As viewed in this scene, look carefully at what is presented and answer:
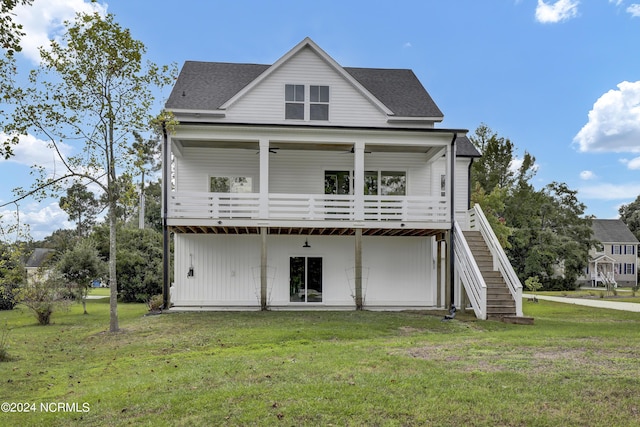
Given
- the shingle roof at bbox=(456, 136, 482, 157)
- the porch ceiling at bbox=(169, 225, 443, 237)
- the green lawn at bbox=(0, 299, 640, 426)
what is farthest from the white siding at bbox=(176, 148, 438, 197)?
the green lawn at bbox=(0, 299, 640, 426)

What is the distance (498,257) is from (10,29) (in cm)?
1408

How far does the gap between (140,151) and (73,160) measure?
6.85 ft

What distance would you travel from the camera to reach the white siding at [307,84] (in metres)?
18.8

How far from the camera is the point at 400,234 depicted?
61.5 ft

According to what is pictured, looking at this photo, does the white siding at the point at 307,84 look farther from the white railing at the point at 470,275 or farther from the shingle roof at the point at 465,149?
the white railing at the point at 470,275

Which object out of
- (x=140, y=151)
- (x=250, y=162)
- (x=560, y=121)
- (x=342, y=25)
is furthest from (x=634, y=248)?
(x=140, y=151)

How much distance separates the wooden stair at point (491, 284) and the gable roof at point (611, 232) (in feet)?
151

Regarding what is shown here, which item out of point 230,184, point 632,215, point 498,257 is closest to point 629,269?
point 632,215

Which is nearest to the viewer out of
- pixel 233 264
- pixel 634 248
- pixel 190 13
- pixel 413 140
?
pixel 413 140

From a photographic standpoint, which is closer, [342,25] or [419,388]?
[419,388]

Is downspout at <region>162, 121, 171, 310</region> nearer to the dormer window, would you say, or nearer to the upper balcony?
the upper balcony

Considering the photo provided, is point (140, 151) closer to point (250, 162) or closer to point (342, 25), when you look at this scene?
point (250, 162)

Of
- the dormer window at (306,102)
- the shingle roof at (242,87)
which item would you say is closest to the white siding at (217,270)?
the dormer window at (306,102)

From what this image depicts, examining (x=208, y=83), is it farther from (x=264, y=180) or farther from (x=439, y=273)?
(x=439, y=273)
